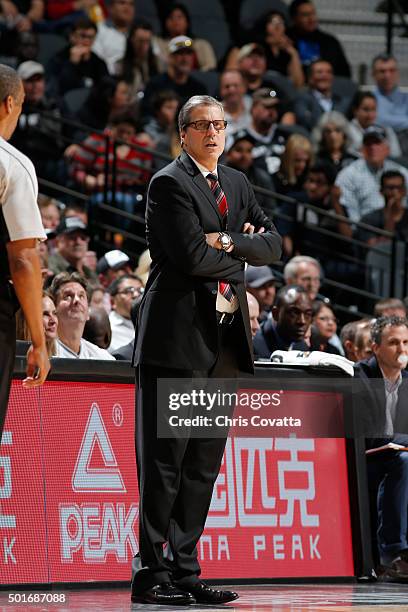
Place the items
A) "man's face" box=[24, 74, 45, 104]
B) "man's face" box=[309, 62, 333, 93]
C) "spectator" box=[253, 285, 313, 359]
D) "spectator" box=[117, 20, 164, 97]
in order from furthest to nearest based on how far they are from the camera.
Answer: "man's face" box=[309, 62, 333, 93]
"spectator" box=[117, 20, 164, 97]
"man's face" box=[24, 74, 45, 104]
"spectator" box=[253, 285, 313, 359]

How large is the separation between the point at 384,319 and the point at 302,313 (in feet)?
3.07

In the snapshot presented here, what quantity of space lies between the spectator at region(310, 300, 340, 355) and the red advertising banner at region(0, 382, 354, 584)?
7.95ft

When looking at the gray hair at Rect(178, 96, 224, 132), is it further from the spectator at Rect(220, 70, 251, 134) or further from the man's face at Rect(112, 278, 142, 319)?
the spectator at Rect(220, 70, 251, 134)

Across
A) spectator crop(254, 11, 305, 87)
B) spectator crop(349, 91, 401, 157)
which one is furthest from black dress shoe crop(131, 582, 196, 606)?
spectator crop(254, 11, 305, 87)

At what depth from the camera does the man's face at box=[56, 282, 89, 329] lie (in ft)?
24.6

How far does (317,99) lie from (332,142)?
1197 mm

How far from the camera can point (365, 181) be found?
13836 mm

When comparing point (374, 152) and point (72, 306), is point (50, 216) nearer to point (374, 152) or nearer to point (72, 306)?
point (72, 306)

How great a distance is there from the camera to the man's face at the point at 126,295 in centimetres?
929

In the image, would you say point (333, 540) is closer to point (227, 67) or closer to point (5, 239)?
point (5, 239)

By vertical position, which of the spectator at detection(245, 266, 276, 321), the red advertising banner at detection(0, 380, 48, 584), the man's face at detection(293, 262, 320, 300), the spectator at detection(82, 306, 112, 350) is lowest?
the red advertising banner at detection(0, 380, 48, 584)

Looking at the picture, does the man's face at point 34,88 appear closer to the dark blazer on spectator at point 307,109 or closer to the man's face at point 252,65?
the man's face at point 252,65

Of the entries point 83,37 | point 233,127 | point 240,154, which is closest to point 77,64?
point 83,37

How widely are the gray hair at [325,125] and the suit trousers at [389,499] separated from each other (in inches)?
291
